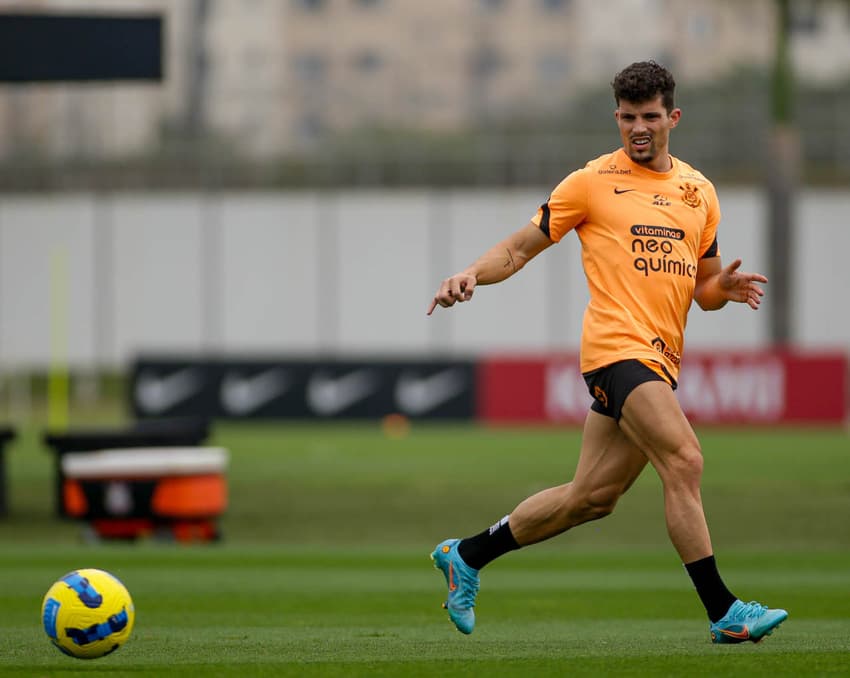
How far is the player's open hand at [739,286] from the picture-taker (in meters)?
7.89

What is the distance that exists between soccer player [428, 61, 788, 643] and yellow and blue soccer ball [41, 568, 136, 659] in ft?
5.91

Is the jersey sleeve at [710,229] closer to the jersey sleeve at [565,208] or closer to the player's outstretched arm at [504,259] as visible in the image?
the jersey sleeve at [565,208]

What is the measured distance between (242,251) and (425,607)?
33.8m

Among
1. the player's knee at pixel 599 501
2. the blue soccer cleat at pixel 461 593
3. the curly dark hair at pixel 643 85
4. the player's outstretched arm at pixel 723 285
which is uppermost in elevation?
the curly dark hair at pixel 643 85

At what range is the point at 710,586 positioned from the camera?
7.39 metres

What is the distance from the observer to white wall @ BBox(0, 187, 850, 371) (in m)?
42.5

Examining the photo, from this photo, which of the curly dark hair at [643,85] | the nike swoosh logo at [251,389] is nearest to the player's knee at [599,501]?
the curly dark hair at [643,85]

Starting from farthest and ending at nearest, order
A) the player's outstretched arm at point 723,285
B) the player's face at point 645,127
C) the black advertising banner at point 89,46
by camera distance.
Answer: the black advertising banner at point 89,46 < the player's outstretched arm at point 723,285 < the player's face at point 645,127

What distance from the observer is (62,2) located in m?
48.2

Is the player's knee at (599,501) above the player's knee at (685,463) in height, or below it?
below

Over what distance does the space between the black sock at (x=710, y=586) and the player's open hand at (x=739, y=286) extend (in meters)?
1.33

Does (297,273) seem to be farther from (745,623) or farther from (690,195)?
(745,623)

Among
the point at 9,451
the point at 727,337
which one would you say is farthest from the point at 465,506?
the point at 727,337


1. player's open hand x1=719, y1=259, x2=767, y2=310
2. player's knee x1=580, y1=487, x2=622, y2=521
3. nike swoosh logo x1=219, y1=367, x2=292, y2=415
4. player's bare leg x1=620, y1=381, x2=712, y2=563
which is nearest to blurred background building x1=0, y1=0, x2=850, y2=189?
nike swoosh logo x1=219, y1=367, x2=292, y2=415
